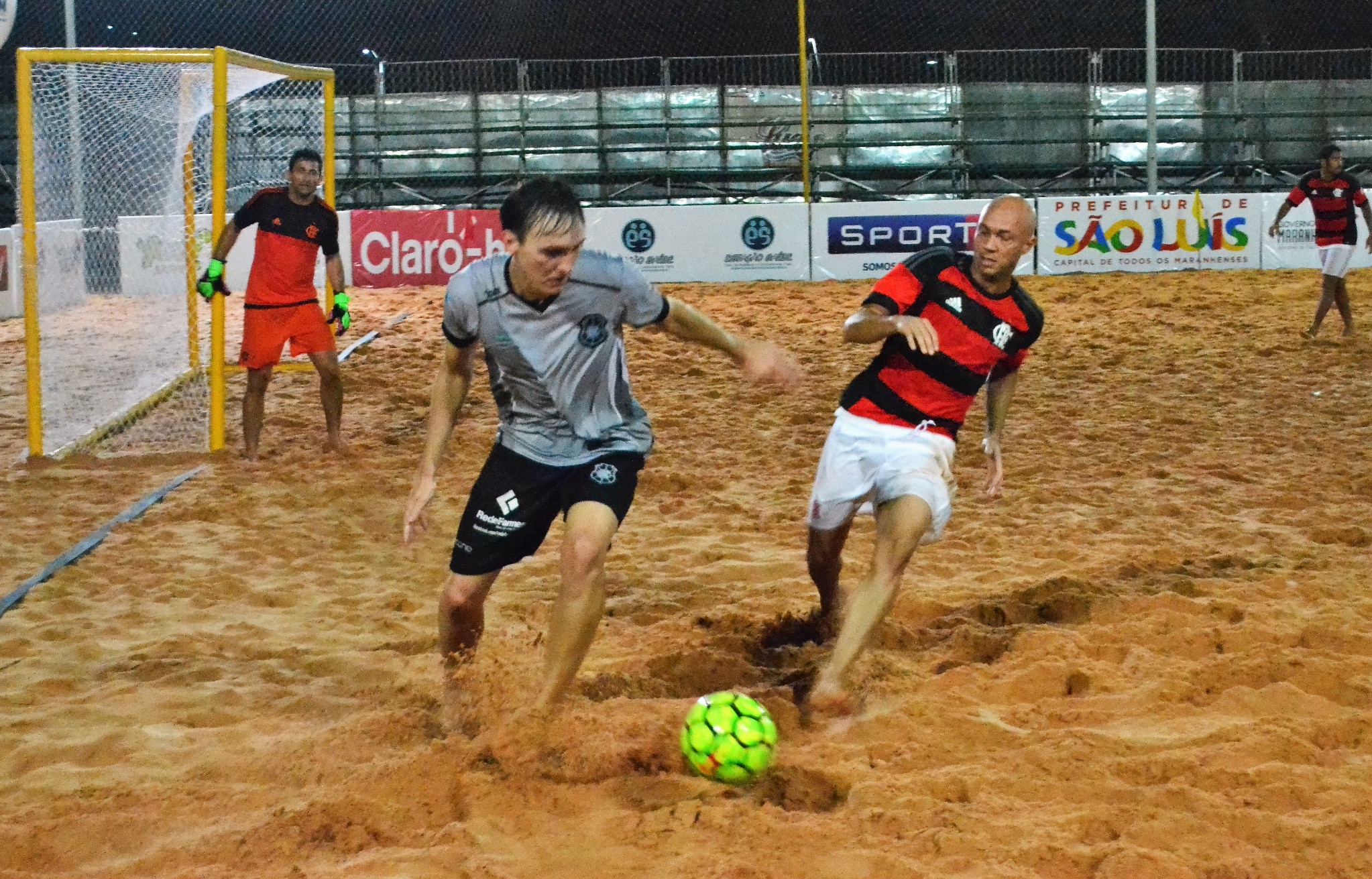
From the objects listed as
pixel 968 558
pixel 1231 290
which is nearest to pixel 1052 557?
pixel 968 558

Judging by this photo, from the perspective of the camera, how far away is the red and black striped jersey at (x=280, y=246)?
8.73m

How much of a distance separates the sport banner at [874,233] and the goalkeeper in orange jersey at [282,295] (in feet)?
35.4

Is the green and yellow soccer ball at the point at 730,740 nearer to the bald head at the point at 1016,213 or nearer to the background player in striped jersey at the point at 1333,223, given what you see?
→ the bald head at the point at 1016,213

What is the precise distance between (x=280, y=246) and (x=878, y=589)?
5696 mm

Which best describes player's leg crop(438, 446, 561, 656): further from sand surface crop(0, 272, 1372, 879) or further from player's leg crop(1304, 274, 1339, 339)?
player's leg crop(1304, 274, 1339, 339)

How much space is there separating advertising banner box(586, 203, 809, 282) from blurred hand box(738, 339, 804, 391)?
48.6ft

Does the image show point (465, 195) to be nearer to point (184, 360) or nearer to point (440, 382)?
point (184, 360)

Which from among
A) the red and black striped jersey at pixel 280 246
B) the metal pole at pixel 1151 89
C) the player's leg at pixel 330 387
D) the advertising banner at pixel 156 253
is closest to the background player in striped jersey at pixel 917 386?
the player's leg at pixel 330 387

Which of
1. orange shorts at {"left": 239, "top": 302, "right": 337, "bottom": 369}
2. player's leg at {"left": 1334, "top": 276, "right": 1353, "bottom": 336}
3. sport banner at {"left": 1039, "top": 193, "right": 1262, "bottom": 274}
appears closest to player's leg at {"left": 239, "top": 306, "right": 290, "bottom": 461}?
orange shorts at {"left": 239, "top": 302, "right": 337, "bottom": 369}

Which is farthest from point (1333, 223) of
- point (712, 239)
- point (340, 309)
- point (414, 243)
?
point (414, 243)

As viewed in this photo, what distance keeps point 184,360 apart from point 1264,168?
17.8 m

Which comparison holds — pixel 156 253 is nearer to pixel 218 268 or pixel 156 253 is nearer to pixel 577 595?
pixel 218 268

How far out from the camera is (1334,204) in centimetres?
1291

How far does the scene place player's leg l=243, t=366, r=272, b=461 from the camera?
869 cm
